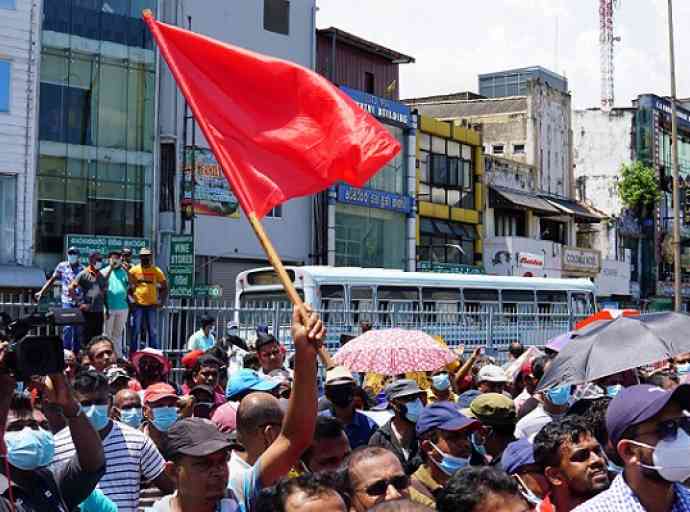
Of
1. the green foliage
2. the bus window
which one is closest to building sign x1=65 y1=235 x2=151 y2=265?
the bus window

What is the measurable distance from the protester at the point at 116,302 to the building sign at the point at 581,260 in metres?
30.1

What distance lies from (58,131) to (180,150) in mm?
2948

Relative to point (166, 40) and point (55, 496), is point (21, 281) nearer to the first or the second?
point (166, 40)

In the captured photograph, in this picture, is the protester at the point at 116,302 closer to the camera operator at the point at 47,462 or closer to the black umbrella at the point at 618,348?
the black umbrella at the point at 618,348

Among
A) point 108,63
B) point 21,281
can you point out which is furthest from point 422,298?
point 108,63

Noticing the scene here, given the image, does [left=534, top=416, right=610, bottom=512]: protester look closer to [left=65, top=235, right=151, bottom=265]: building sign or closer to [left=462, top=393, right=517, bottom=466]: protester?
[left=462, top=393, right=517, bottom=466]: protester

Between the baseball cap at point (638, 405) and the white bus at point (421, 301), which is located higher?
the white bus at point (421, 301)

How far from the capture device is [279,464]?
4.64 meters

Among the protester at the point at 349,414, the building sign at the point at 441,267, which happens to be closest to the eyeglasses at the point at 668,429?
the protester at the point at 349,414

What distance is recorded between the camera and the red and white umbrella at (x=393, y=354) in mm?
9141

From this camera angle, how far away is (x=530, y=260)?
39250 mm

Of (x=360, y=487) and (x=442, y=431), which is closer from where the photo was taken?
(x=360, y=487)

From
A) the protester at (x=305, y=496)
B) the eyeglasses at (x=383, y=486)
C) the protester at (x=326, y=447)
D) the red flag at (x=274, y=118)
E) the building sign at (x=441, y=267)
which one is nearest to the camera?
the protester at (x=305, y=496)

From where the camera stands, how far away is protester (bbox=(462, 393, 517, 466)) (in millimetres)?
6500
